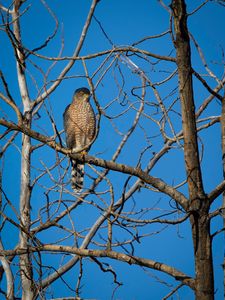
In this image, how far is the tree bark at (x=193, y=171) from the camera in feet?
9.11

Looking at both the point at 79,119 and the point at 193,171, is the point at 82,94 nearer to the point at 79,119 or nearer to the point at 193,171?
the point at 79,119

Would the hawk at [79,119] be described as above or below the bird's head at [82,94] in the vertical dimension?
below

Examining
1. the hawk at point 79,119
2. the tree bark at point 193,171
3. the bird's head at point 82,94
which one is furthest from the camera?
the bird's head at point 82,94

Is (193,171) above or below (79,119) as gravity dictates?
below

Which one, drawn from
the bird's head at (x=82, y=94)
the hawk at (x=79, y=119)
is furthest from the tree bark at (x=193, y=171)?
the bird's head at (x=82, y=94)

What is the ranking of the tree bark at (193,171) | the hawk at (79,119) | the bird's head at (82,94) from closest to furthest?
the tree bark at (193,171)
the hawk at (79,119)
the bird's head at (82,94)

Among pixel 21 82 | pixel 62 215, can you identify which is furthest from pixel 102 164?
A: pixel 21 82

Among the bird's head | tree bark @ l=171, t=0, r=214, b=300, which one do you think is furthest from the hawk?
tree bark @ l=171, t=0, r=214, b=300

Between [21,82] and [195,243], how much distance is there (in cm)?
301

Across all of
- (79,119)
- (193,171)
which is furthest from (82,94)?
(193,171)

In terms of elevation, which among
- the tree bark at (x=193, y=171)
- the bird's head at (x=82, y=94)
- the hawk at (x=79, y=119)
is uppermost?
the bird's head at (x=82, y=94)

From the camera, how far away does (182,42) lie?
9.75 feet

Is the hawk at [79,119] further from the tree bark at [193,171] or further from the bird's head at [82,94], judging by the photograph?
the tree bark at [193,171]

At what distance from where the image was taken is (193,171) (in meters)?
2.91
